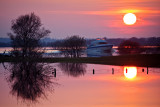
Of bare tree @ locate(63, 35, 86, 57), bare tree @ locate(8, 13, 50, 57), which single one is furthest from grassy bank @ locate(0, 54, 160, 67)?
bare tree @ locate(63, 35, 86, 57)

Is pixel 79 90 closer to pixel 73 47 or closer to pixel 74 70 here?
pixel 74 70

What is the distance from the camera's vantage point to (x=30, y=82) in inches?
1647

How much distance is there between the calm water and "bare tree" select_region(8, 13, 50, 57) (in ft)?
23.1

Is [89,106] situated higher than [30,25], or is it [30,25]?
[30,25]

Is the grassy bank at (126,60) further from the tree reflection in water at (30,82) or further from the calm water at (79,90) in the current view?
the calm water at (79,90)

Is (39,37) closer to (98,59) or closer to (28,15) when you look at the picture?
(28,15)

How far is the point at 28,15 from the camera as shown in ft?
219

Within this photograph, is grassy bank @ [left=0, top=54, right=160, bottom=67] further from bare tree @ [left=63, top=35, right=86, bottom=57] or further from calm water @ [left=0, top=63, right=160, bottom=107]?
bare tree @ [left=63, top=35, right=86, bottom=57]

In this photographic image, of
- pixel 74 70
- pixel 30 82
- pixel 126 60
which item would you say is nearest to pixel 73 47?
pixel 126 60

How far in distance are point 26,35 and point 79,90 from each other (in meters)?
28.9

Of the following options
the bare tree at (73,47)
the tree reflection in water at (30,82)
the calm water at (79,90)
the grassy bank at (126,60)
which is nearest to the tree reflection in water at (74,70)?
the calm water at (79,90)

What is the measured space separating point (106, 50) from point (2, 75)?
234ft

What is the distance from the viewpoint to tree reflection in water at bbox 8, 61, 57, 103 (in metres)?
33.7

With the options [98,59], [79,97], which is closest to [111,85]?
[79,97]
